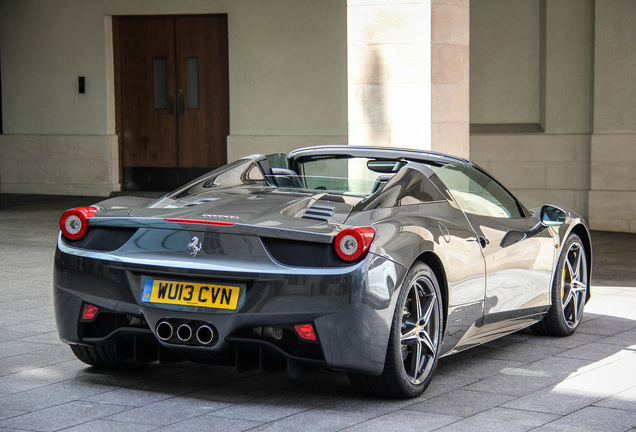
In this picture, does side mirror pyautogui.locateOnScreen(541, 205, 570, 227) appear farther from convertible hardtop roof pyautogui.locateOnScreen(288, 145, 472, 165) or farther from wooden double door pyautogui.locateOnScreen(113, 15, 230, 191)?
wooden double door pyautogui.locateOnScreen(113, 15, 230, 191)

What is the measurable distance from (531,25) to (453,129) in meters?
5.70

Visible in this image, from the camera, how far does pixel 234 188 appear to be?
5484 mm

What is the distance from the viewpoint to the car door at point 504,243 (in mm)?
5559

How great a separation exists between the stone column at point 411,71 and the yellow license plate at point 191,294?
556 cm

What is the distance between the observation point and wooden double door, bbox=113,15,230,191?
17516 millimetres

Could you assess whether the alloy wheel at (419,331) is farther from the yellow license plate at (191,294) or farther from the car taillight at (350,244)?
the yellow license plate at (191,294)

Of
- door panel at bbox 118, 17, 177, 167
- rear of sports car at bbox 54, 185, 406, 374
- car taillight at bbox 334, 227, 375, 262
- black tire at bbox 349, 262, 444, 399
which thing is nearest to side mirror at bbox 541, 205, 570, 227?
black tire at bbox 349, 262, 444, 399

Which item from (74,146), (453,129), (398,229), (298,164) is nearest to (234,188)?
(298,164)

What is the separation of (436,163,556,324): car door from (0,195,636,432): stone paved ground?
0.32 metres

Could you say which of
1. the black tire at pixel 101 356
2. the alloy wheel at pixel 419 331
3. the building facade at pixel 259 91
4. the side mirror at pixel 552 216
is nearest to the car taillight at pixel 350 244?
the alloy wheel at pixel 419 331

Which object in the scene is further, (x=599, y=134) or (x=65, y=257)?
(x=599, y=134)

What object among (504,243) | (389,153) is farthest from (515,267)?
(389,153)

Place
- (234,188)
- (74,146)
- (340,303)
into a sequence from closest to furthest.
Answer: (340,303), (234,188), (74,146)

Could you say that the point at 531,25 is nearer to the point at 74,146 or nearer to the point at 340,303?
the point at 74,146
